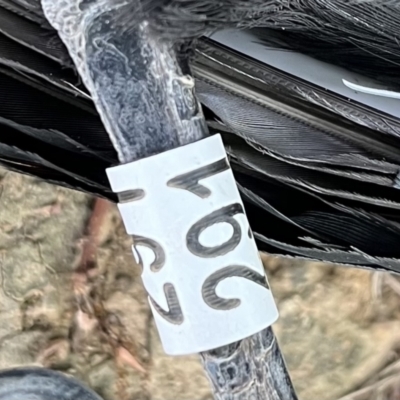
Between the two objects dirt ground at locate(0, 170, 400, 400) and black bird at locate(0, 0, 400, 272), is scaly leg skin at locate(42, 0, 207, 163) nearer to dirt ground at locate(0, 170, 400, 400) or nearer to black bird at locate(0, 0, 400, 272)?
black bird at locate(0, 0, 400, 272)

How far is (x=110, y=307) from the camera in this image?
75 centimetres

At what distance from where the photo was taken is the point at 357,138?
514 mm

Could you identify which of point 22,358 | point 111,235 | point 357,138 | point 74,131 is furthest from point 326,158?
point 22,358

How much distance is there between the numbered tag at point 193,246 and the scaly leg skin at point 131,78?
17 millimetres

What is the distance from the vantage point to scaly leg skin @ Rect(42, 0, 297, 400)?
35 cm

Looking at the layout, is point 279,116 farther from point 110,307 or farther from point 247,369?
point 110,307

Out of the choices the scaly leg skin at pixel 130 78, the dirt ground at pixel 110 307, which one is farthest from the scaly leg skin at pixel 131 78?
the dirt ground at pixel 110 307

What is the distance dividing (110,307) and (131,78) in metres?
0.45

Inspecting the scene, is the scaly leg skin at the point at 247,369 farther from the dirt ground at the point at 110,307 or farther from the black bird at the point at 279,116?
the dirt ground at the point at 110,307

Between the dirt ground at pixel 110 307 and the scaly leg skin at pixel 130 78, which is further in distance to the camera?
the dirt ground at pixel 110 307

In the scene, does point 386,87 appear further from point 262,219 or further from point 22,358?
point 22,358

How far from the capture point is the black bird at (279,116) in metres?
0.42

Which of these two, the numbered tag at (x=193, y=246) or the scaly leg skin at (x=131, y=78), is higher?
the scaly leg skin at (x=131, y=78)

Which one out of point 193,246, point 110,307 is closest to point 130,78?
point 193,246
